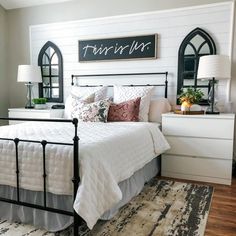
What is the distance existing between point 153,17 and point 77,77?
143 centimetres

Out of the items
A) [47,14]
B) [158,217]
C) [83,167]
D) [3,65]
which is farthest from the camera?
[3,65]

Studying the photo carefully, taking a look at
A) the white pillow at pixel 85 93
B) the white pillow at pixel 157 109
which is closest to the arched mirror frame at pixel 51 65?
the white pillow at pixel 85 93

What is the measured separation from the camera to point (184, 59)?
11.5 feet

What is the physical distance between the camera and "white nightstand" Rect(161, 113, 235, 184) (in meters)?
2.89

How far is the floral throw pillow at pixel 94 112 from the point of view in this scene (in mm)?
Result: 3102

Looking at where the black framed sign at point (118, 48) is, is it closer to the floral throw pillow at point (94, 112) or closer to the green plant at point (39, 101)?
the green plant at point (39, 101)

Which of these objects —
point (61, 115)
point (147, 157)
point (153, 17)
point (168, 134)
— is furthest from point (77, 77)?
point (147, 157)

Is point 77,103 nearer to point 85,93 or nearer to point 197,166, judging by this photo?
point 85,93

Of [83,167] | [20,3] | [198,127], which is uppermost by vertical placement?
[20,3]

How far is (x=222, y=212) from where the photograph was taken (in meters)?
2.25

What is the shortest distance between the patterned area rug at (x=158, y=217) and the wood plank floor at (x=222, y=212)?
0.17 feet

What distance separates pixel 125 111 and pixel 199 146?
3.08 feet

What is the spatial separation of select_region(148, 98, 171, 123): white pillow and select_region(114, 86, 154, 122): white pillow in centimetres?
9

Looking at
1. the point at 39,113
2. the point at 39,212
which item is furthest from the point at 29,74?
the point at 39,212
